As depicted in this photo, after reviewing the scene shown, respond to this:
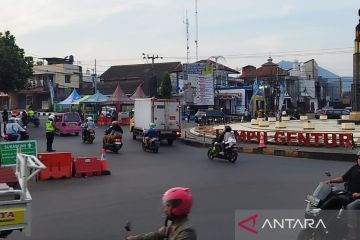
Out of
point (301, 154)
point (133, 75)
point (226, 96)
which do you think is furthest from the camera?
point (133, 75)

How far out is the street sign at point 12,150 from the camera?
13.6 meters

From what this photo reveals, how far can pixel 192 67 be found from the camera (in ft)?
178

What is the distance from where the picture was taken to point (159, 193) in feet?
36.3

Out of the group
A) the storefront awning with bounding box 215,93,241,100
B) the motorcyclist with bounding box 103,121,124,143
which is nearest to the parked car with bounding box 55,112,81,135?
the motorcyclist with bounding box 103,121,124,143

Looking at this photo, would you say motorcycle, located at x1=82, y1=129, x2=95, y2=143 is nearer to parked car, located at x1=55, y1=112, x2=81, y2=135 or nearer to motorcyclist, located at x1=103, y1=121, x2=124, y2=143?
motorcyclist, located at x1=103, y1=121, x2=124, y2=143

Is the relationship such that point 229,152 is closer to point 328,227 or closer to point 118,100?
point 328,227

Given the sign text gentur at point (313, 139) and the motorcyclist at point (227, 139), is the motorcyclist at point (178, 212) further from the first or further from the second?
the sign text gentur at point (313, 139)

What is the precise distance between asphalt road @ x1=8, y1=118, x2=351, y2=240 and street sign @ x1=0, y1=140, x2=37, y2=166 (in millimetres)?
1290

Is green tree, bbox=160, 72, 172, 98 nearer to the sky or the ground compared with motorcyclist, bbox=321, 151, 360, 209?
nearer to the sky

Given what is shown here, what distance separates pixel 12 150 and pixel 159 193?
516 centimetres

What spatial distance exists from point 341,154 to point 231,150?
14.5 feet

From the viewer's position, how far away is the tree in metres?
41.3

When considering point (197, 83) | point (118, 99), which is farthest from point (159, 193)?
point (197, 83)

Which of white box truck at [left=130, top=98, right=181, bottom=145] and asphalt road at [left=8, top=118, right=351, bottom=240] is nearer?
asphalt road at [left=8, top=118, right=351, bottom=240]
